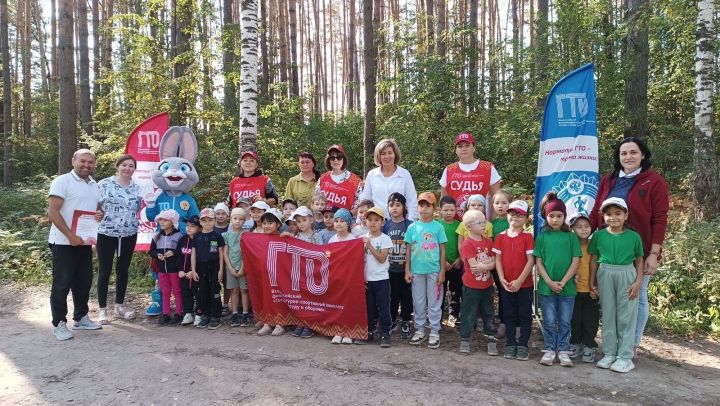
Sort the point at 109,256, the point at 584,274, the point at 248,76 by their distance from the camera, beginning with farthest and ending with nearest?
the point at 248,76 < the point at 109,256 < the point at 584,274

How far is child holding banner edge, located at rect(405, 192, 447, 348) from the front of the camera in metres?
5.02

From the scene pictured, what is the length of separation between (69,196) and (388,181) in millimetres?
3801

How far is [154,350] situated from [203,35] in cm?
1055

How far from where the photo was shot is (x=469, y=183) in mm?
5535

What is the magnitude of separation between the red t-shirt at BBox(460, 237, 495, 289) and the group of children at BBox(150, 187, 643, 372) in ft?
0.04

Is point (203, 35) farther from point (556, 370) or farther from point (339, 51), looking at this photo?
point (339, 51)

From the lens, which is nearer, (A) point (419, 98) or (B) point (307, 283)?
(B) point (307, 283)

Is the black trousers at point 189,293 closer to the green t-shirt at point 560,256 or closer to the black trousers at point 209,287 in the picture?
the black trousers at point 209,287

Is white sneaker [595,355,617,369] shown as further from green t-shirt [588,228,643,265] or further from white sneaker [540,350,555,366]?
green t-shirt [588,228,643,265]

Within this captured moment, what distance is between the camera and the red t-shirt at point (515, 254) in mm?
4660

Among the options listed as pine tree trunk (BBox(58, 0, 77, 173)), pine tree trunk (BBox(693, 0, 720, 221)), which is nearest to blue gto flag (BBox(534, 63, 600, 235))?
pine tree trunk (BBox(693, 0, 720, 221))

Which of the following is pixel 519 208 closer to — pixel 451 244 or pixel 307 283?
pixel 451 244

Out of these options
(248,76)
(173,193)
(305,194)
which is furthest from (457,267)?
(248,76)

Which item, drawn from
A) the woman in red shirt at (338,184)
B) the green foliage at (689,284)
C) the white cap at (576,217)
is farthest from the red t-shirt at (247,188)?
the green foliage at (689,284)
